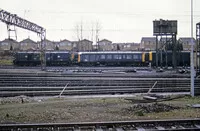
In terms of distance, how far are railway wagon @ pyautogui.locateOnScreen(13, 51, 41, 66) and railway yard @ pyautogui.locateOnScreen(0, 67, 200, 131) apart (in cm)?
2689

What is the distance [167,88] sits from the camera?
19.4 m

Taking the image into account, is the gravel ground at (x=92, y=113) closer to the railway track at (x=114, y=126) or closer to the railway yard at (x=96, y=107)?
the railway yard at (x=96, y=107)

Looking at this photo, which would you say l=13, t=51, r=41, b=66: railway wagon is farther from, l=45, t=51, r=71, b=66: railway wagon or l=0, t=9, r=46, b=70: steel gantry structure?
l=0, t=9, r=46, b=70: steel gantry structure

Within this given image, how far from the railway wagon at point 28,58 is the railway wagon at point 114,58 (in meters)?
8.96

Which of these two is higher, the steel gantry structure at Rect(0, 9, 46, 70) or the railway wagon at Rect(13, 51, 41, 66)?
the steel gantry structure at Rect(0, 9, 46, 70)

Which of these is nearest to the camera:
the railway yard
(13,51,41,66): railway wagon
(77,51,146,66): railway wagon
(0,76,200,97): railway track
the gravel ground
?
the railway yard

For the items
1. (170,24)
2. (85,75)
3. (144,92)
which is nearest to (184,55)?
(170,24)

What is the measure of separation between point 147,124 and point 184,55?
134 feet

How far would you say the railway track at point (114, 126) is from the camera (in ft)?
27.3

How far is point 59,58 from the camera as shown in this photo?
159 feet

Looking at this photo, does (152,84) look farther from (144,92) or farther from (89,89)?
(89,89)

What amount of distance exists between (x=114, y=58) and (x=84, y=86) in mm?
27800

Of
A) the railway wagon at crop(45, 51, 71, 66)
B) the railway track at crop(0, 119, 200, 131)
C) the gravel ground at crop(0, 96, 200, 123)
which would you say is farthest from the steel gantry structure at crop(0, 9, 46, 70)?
the railway track at crop(0, 119, 200, 131)

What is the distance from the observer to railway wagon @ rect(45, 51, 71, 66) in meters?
48.2
